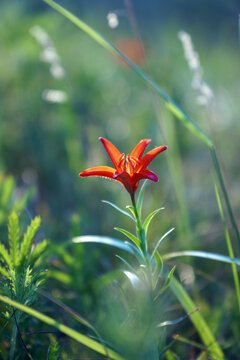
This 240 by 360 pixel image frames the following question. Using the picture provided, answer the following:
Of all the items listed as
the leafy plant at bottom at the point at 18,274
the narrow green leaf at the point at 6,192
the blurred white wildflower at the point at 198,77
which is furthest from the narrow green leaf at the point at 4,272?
the blurred white wildflower at the point at 198,77

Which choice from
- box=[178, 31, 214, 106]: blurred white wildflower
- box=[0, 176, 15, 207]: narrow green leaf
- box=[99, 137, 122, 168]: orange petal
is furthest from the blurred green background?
box=[99, 137, 122, 168]: orange petal

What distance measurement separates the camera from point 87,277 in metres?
1.09

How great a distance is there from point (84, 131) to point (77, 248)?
41.8 inches

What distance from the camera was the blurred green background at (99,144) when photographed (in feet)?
3.85

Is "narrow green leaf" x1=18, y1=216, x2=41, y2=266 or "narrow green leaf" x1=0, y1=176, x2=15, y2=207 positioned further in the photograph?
"narrow green leaf" x1=0, y1=176, x2=15, y2=207

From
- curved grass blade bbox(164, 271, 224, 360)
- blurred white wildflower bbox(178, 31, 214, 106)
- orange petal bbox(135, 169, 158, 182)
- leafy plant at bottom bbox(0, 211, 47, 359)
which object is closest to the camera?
orange petal bbox(135, 169, 158, 182)

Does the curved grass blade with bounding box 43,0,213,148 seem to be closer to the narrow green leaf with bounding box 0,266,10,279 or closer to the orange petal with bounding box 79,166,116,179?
the orange petal with bounding box 79,166,116,179

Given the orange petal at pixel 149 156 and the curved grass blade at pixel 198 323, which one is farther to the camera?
the curved grass blade at pixel 198 323

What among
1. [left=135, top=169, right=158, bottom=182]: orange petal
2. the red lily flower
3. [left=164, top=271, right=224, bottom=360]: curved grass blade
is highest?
the red lily flower

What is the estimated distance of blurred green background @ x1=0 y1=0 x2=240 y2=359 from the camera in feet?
3.85

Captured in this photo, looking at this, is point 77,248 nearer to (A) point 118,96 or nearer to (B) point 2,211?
(B) point 2,211

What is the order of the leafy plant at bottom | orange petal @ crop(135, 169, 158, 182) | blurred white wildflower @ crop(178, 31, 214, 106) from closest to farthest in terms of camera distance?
orange petal @ crop(135, 169, 158, 182), the leafy plant at bottom, blurred white wildflower @ crop(178, 31, 214, 106)

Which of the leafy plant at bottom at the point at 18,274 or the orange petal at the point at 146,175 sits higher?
the orange petal at the point at 146,175

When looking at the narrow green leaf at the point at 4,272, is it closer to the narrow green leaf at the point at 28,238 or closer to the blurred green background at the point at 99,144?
the narrow green leaf at the point at 28,238
